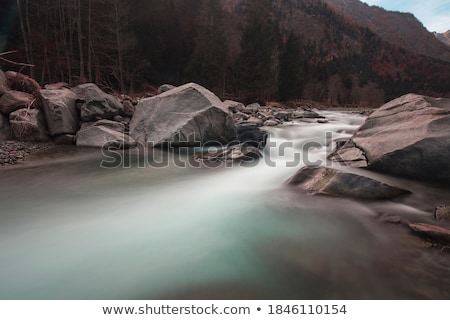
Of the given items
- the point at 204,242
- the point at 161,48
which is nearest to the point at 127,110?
the point at 204,242

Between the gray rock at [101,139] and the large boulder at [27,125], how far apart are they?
89cm

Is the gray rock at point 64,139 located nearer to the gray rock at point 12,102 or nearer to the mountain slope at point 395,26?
the gray rock at point 12,102

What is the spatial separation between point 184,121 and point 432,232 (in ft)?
18.2

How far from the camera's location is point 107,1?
60.8ft

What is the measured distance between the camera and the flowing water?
194 centimetres

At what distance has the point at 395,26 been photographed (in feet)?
551

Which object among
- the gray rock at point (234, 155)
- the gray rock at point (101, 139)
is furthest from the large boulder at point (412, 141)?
the gray rock at point (101, 139)

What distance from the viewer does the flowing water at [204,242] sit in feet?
6.36

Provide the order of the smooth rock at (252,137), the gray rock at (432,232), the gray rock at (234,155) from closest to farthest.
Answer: the gray rock at (432,232) < the gray rock at (234,155) < the smooth rock at (252,137)

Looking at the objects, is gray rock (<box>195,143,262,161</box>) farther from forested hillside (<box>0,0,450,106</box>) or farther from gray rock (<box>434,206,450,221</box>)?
forested hillside (<box>0,0,450,106</box>)

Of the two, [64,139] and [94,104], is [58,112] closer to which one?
[64,139]

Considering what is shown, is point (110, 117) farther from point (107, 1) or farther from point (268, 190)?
point (107, 1)

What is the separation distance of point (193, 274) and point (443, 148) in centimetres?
405

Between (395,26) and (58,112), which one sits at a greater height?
(395,26)
